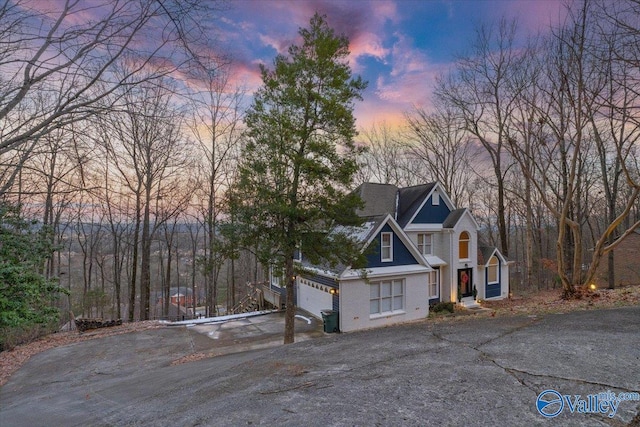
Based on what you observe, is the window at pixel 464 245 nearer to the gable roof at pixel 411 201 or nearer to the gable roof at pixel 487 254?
the gable roof at pixel 487 254

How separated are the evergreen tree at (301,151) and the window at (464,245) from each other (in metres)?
11.9

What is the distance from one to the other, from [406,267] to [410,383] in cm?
1187

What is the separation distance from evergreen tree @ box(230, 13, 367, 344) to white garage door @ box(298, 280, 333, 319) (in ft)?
15.2

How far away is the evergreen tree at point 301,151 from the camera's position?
948 centimetres

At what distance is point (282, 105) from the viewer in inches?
376

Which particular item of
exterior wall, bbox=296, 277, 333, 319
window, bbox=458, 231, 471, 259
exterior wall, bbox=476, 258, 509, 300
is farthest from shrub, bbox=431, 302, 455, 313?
exterior wall, bbox=296, 277, 333, 319

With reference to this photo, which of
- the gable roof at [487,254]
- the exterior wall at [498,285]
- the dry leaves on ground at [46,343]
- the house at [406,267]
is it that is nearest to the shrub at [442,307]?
the house at [406,267]

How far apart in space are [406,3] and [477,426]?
11.7 meters

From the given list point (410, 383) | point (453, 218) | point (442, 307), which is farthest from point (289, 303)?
point (453, 218)

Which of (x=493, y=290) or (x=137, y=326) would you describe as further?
(x=493, y=290)

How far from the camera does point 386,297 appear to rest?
1411 centimetres

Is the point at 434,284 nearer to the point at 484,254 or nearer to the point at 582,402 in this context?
the point at 484,254

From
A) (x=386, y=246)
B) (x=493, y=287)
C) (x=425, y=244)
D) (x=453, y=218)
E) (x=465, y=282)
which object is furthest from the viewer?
(x=493, y=287)

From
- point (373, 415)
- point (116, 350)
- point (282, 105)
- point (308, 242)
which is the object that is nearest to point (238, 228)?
point (308, 242)
